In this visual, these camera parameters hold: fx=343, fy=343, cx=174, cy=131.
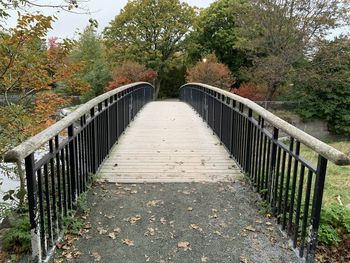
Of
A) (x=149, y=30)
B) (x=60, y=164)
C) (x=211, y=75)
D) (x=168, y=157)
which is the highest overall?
(x=149, y=30)

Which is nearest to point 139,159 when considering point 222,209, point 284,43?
point 222,209

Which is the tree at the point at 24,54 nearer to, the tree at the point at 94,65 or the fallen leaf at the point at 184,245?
the fallen leaf at the point at 184,245

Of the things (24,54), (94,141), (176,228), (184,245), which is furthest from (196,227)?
(24,54)

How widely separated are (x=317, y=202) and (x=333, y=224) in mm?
1267

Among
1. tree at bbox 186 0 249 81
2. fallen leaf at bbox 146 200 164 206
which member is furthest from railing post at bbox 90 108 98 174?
tree at bbox 186 0 249 81

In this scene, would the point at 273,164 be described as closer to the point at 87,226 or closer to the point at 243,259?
the point at 243,259

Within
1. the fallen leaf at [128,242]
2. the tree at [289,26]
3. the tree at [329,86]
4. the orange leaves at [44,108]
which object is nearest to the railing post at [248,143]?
the fallen leaf at [128,242]

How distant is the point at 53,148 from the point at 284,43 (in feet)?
55.8

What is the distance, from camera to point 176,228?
3070 mm

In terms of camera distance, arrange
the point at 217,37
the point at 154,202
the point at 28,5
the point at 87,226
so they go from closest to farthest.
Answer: the point at 87,226 → the point at 154,202 → the point at 28,5 → the point at 217,37

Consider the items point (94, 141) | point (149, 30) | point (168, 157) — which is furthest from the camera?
point (149, 30)

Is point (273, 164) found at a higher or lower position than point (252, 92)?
higher

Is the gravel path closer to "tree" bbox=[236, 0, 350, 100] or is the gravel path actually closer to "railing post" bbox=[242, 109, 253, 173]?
"railing post" bbox=[242, 109, 253, 173]

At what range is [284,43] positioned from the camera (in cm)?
1761
